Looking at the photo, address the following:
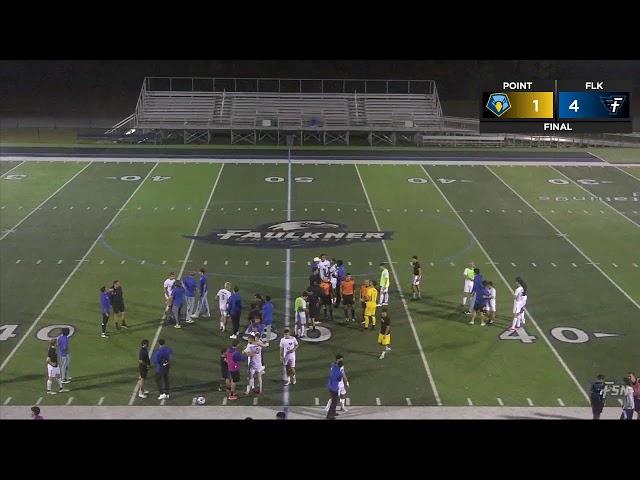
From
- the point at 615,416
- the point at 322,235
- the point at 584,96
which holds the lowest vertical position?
the point at 615,416

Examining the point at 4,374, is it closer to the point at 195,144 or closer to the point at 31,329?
the point at 31,329

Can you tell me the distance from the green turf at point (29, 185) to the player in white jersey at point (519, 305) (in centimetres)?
1447

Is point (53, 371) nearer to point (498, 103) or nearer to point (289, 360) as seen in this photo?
point (289, 360)

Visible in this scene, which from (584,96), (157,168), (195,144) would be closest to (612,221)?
(584,96)

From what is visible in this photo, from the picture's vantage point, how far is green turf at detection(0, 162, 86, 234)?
27480mm

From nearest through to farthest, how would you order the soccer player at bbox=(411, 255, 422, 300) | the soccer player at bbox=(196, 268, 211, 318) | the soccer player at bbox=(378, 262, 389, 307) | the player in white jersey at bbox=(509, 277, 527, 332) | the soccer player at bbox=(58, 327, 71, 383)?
the soccer player at bbox=(58, 327, 71, 383) → the player in white jersey at bbox=(509, 277, 527, 332) → the soccer player at bbox=(196, 268, 211, 318) → the soccer player at bbox=(378, 262, 389, 307) → the soccer player at bbox=(411, 255, 422, 300)

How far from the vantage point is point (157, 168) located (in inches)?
1369

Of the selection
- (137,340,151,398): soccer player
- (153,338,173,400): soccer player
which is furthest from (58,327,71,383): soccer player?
(153,338,173,400): soccer player

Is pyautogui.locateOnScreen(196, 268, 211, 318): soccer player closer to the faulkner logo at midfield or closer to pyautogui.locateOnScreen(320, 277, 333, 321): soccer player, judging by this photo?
pyautogui.locateOnScreen(320, 277, 333, 321): soccer player

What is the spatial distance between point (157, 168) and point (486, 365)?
814 inches

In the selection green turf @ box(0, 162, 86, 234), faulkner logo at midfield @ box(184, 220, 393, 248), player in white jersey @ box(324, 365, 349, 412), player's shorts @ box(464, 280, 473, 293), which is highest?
green turf @ box(0, 162, 86, 234)

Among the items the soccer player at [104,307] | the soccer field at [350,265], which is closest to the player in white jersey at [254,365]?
the soccer field at [350,265]

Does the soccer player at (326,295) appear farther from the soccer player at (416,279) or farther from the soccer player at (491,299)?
the soccer player at (491,299)
